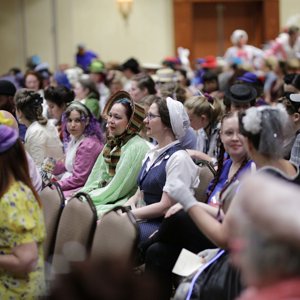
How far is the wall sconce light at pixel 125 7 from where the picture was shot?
49.2 ft

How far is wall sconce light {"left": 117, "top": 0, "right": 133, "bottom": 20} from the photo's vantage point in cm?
1498

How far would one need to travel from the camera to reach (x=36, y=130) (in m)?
6.08

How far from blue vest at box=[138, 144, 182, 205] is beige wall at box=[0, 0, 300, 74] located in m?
10.0

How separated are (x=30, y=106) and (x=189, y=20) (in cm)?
956

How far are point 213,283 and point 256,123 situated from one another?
0.75 m

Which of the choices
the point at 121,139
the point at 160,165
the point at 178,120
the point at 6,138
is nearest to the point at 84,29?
the point at 121,139

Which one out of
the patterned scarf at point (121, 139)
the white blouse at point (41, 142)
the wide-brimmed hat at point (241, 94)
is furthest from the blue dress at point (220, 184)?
the white blouse at point (41, 142)

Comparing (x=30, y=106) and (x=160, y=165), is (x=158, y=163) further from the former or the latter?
(x=30, y=106)

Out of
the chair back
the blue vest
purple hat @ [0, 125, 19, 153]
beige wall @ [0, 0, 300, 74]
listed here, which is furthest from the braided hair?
beige wall @ [0, 0, 300, 74]

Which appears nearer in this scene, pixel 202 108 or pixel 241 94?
pixel 241 94

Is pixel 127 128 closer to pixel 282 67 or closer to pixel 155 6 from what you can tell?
pixel 282 67

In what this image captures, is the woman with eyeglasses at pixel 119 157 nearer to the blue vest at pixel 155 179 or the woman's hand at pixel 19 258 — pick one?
the blue vest at pixel 155 179

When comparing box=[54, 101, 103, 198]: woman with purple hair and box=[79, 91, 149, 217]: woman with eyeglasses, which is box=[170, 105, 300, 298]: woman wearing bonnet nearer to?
box=[79, 91, 149, 217]: woman with eyeglasses

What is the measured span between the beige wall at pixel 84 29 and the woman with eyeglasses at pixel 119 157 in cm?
914
